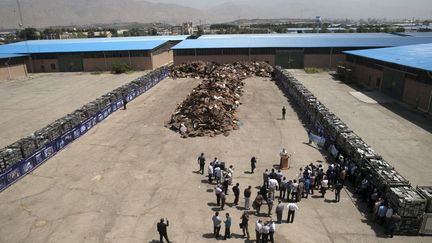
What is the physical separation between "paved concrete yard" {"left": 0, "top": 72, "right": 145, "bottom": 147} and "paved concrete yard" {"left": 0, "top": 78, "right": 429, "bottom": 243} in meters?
7.20

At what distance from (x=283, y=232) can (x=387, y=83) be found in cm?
3022

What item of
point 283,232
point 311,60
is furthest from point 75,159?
point 311,60

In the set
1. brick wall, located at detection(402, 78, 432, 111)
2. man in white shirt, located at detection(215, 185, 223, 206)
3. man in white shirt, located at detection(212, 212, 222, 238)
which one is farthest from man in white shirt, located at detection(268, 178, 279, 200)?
brick wall, located at detection(402, 78, 432, 111)

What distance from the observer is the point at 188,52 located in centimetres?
5791

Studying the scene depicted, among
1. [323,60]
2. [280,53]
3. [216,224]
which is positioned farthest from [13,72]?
[216,224]

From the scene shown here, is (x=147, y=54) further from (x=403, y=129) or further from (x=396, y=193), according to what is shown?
(x=396, y=193)

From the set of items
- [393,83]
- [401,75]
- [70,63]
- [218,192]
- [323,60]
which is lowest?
[218,192]

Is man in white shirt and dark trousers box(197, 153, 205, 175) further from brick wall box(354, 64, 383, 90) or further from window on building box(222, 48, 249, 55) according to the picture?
window on building box(222, 48, 249, 55)

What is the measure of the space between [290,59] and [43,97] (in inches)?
1550

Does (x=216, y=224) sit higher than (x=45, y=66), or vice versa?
(x=45, y=66)

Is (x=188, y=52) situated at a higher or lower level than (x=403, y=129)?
higher

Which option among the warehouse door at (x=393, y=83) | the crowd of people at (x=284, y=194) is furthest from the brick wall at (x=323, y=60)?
the crowd of people at (x=284, y=194)

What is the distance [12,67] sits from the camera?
55.4 metres

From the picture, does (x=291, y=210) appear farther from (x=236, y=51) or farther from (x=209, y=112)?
(x=236, y=51)
